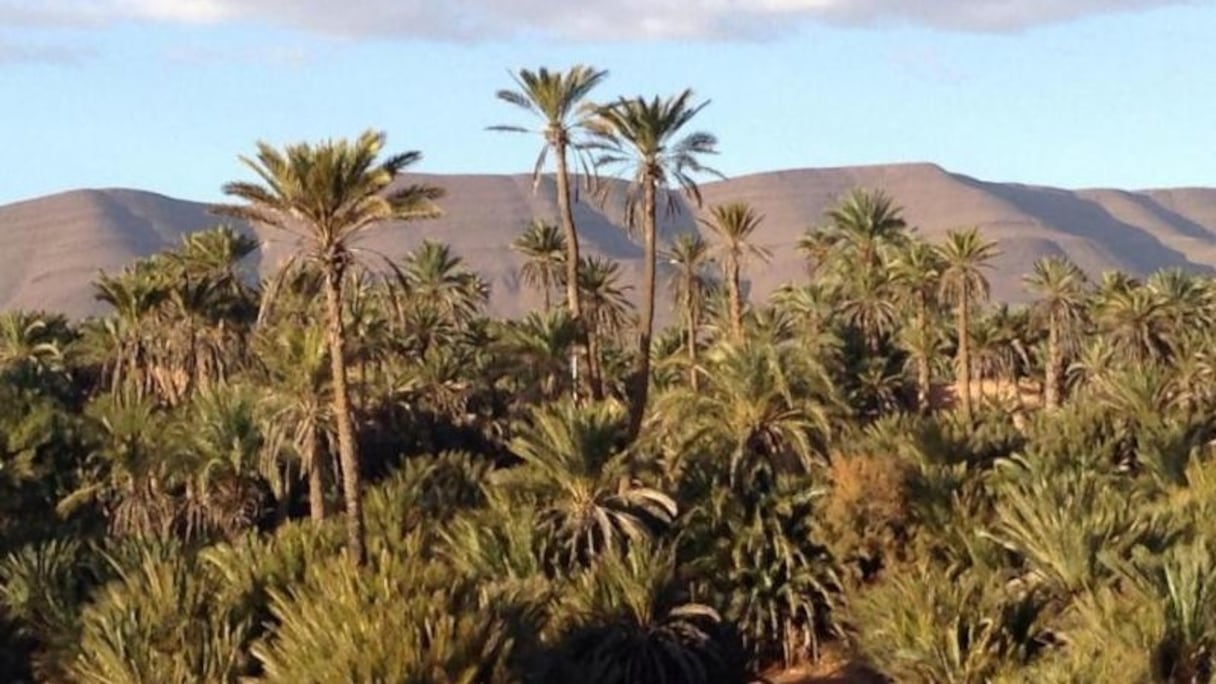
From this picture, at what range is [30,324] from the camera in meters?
73.0

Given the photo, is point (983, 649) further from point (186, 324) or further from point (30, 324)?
point (30, 324)

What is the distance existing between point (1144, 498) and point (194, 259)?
115 feet

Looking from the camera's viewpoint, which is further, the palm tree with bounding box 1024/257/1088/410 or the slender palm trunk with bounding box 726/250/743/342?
the palm tree with bounding box 1024/257/1088/410

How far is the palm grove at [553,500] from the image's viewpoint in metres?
25.9

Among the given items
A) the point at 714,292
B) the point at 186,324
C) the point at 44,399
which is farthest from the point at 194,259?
the point at 714,292

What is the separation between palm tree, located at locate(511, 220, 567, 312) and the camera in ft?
227

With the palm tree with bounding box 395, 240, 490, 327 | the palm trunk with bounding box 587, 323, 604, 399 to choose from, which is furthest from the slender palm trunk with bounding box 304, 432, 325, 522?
the palm tree with bounding box 395, 240, 490, 327

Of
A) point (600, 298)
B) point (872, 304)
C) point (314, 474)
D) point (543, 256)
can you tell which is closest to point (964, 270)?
point (872, 304)

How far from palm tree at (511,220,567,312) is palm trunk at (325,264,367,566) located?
3617 centimetres

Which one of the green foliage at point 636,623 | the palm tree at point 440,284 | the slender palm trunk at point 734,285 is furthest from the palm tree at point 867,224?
the green foliage at point 636,623

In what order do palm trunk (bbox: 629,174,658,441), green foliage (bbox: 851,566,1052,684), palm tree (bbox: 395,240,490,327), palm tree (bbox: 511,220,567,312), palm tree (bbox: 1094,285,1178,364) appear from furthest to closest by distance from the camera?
palm tree (bbox: 395,240,490,327)
palm tree (bbox: 511,220,567,312)
palm tree (bbox: 1094,285,1178,364)
palm trunk (bbox: 629,174,658,441)
green foliage (bbox: 851,566,1052,684)

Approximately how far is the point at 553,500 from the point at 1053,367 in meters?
41.2

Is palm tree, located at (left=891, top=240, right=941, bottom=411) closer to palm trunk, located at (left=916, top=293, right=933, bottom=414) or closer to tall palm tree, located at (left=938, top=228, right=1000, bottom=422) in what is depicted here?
palm trunk, located at (left=916, top=293, right=933, bottom=414)

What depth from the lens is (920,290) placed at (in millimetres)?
68375
